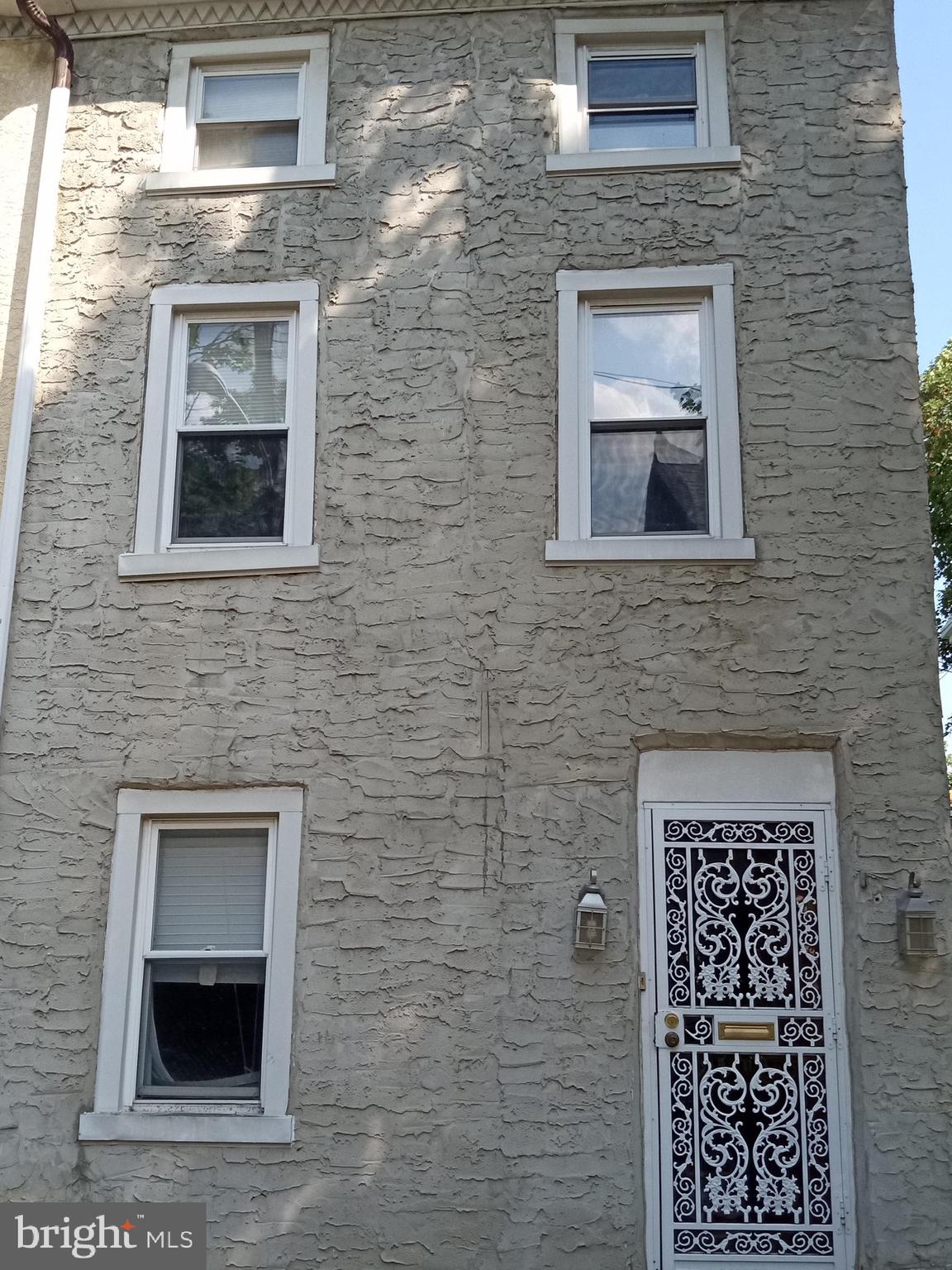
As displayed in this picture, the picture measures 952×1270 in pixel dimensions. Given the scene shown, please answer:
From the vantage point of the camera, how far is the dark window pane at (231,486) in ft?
24.2

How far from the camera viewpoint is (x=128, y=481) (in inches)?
290

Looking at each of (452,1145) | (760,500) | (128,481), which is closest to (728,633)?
(760,500)

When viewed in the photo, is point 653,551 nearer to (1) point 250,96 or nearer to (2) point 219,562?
(2) point 219,562

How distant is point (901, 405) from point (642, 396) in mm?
1416

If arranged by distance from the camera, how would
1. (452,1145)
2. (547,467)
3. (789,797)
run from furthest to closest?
(547,467) < (789,797) < (452,1145)

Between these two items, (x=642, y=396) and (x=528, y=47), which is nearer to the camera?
(x=642, y=396)

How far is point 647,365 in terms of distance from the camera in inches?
294

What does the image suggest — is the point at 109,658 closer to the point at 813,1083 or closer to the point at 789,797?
the point at 789,797

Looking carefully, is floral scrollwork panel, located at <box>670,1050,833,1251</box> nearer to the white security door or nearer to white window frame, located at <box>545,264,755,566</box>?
the white security door

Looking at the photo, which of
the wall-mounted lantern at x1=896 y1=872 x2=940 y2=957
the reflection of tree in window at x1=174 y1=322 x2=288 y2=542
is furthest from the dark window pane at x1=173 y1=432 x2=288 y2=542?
the wall-mounted lantern at x1=896 y1=872 x2=940 y2=957

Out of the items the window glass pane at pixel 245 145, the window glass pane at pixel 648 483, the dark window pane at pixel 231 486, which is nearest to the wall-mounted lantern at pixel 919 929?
the window glass pane at pixel 648 483

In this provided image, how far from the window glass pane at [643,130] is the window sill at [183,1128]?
5858 mm

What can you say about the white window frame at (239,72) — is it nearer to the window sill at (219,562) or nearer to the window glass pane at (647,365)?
the window glass pane at (647,365)

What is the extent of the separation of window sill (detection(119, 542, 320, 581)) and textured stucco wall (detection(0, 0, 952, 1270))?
100 millimetres
